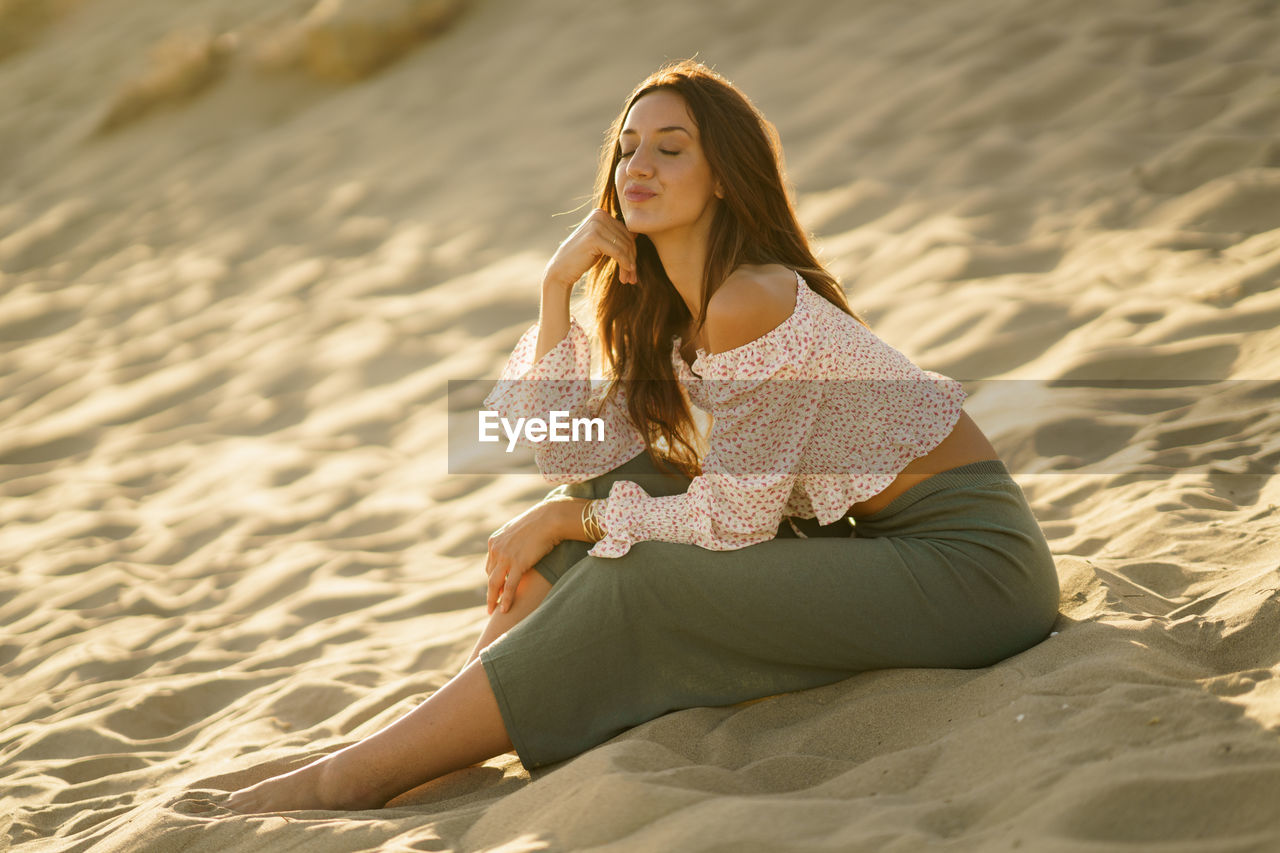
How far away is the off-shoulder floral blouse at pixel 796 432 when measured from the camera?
2.31 meters

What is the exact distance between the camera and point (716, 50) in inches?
305

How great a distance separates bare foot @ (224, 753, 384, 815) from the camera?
7.48 feet

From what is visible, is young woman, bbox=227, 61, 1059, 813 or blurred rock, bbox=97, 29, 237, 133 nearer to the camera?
young woman, bbox=227, 61, 1059, 813

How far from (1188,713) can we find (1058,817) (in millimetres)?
407

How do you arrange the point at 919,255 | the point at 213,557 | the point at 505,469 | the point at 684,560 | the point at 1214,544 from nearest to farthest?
the point at 684,560, the point at 1214,544, the point at 213,557, the point at 505,469, the point at 919,255

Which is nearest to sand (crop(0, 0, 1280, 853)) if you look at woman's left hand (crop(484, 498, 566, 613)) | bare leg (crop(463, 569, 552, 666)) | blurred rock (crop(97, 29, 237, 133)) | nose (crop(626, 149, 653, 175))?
blurred rock (crop(97, 29, 237, 133))

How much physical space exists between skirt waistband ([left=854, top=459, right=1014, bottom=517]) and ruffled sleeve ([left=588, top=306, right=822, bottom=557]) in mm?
244

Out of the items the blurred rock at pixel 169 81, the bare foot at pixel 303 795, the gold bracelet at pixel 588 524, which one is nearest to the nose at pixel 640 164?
the gold bracelet at pixel 588 524

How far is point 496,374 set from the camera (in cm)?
511

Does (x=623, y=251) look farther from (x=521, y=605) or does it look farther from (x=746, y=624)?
(x=746, y=624)

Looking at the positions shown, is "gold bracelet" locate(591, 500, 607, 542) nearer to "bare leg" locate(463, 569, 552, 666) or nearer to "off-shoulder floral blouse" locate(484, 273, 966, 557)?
"off-shoulder floral blouse" locate(484, 273, 966, 557)

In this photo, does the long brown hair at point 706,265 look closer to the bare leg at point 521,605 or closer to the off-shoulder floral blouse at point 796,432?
the off-shoulder floral blouse at point 796,432

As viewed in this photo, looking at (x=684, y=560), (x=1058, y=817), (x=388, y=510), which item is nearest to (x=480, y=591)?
(x=388, y=510)

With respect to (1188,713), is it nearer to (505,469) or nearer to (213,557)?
(505,469)
